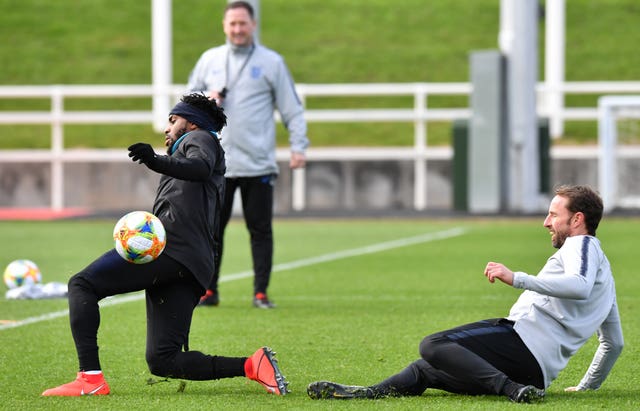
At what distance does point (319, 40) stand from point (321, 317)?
110 ft

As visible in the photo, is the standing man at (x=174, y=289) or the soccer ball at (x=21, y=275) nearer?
the standing man at (x=174, y=289)

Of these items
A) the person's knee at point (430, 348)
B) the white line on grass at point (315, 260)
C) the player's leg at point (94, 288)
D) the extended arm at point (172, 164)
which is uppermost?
the extended arm at point (172, 164)

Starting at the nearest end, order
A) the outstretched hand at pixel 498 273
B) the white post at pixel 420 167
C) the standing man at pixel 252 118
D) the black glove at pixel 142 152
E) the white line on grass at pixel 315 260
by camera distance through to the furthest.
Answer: the outstretched hand at pixel 498 273 < the black glove at pixel 142 152 < the white line on grass at pixel 315 260 < the standing man at pixel 252 118 < the white post at pixel 420 167

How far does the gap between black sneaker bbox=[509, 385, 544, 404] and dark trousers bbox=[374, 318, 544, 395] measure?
0.05 meters

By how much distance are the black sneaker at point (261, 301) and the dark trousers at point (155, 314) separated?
3.90 m

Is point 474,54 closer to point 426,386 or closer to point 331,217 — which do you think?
point 331,217

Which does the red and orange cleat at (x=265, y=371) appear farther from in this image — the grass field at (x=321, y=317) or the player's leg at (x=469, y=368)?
the player's leg at (x=469, y=368)

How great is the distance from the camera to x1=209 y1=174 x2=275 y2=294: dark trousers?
10656 mm

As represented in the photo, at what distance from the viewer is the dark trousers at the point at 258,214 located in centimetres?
1066

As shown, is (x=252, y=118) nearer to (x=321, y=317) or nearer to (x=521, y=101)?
(x=321, y=317)

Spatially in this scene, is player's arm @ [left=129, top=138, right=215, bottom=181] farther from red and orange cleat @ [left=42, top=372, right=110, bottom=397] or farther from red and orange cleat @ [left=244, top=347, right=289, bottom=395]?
red and orange cleat @ [left=42, top=372, right=110, bottom=397]

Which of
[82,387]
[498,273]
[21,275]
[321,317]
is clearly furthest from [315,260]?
[498,273]

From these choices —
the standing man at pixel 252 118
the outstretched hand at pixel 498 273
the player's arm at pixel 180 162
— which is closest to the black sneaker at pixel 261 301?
the standing man at pixel 252 118

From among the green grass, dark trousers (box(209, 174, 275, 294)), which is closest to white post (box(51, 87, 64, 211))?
the green grass
